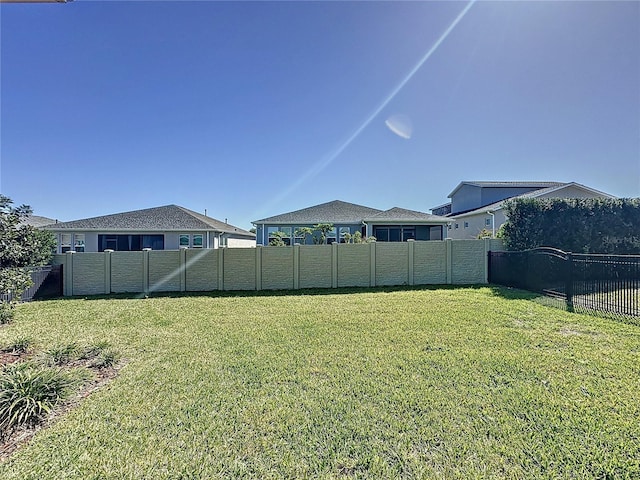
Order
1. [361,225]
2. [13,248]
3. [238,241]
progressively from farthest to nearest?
1. [238,241]
2. [361,225]
3. [13,248]

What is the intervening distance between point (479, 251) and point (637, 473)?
10.5 meters

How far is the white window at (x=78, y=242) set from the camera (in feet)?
64.8

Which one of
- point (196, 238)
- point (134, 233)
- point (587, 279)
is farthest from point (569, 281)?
point (134, 233)

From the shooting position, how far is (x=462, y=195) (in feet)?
89.2

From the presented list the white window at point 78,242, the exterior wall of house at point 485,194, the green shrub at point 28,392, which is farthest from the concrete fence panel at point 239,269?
the exterior wall of house at point 485,194

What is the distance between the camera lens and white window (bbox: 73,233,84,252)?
64.8 feet

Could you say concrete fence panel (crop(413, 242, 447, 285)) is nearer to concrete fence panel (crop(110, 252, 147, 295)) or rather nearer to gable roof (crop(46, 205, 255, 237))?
concrete fence panel (crop(110, 252, 147, 295))

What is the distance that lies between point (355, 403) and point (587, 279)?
7974 millimetres

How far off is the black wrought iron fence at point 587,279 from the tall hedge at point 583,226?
9.80ft

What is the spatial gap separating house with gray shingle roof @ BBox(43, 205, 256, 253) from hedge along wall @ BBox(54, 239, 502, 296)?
373 inches

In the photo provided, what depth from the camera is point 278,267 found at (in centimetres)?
1121

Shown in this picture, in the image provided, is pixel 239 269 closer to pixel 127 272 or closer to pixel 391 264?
pixel 127 272

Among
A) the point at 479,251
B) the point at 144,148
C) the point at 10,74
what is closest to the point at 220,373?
the point at 479,251

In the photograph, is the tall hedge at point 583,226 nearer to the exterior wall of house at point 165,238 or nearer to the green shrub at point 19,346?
the green shrub at point 19,346
